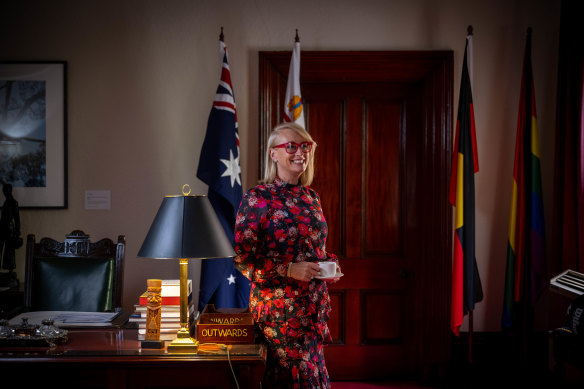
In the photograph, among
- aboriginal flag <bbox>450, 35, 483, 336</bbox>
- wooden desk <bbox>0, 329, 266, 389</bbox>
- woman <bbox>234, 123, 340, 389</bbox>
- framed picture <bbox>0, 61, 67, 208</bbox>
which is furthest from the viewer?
framed picture <bbox>0, 61, 67, 208</bbox>

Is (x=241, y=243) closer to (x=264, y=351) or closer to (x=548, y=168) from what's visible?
(x=264, y=351)

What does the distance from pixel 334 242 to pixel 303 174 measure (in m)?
1.25

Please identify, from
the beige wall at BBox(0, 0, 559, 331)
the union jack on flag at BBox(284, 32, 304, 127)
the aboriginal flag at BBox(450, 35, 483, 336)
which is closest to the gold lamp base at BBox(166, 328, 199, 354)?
the beige wall at BBox(0, 0, 559, 331)

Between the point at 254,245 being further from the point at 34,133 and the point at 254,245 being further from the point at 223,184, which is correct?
the point at 34,133

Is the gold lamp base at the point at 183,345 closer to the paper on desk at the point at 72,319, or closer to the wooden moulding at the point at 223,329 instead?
the wooden moulding at the point at 223,329

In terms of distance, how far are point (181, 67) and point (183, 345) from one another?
205 centimetres

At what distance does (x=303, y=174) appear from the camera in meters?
1.93

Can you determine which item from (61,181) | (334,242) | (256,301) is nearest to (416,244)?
(334,242)

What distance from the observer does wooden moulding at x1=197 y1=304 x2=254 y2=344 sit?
1.53m

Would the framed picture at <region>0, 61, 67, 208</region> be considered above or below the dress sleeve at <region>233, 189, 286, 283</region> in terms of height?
above

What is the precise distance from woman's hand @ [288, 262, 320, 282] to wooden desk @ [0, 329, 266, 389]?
0.31 metres

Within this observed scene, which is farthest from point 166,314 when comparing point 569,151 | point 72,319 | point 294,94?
point 569,151

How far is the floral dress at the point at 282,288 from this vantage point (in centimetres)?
168

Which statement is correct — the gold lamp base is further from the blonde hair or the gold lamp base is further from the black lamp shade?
the blonde hair
